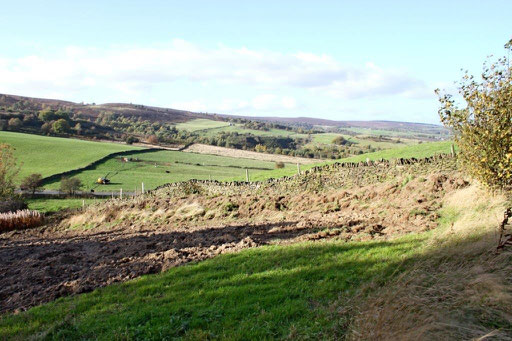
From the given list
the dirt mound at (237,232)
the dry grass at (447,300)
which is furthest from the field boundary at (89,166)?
the dry grass at (447,300)

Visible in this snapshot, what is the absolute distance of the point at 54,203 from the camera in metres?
43.9

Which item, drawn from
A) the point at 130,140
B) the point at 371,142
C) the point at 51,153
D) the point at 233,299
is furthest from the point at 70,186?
the point at 371,142

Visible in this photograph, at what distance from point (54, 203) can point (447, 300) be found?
4675 cm

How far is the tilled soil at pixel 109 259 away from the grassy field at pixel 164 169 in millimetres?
37531

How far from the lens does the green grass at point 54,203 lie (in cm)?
4044

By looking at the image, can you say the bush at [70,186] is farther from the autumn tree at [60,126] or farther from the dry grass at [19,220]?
the autumn tree at [60,126]

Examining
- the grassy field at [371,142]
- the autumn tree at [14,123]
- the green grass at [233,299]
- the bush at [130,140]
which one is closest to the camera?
the green grass at [233,299]

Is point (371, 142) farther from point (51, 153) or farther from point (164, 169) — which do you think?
point (51, 153)

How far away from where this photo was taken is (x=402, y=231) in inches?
411

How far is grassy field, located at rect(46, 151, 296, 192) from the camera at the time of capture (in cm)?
5644

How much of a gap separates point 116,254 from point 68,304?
4.56 meters

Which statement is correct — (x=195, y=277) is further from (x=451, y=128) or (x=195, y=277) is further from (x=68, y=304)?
(x=451, y=128)

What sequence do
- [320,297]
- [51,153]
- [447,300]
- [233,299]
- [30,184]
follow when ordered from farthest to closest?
[51,153], [30,184], [233,299], [320,297], [447,300]

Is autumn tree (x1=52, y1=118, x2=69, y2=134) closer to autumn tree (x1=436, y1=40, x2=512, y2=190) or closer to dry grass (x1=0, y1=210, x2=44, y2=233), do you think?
dry grass (x1=0, y1=210, x2=44, y2=233)
